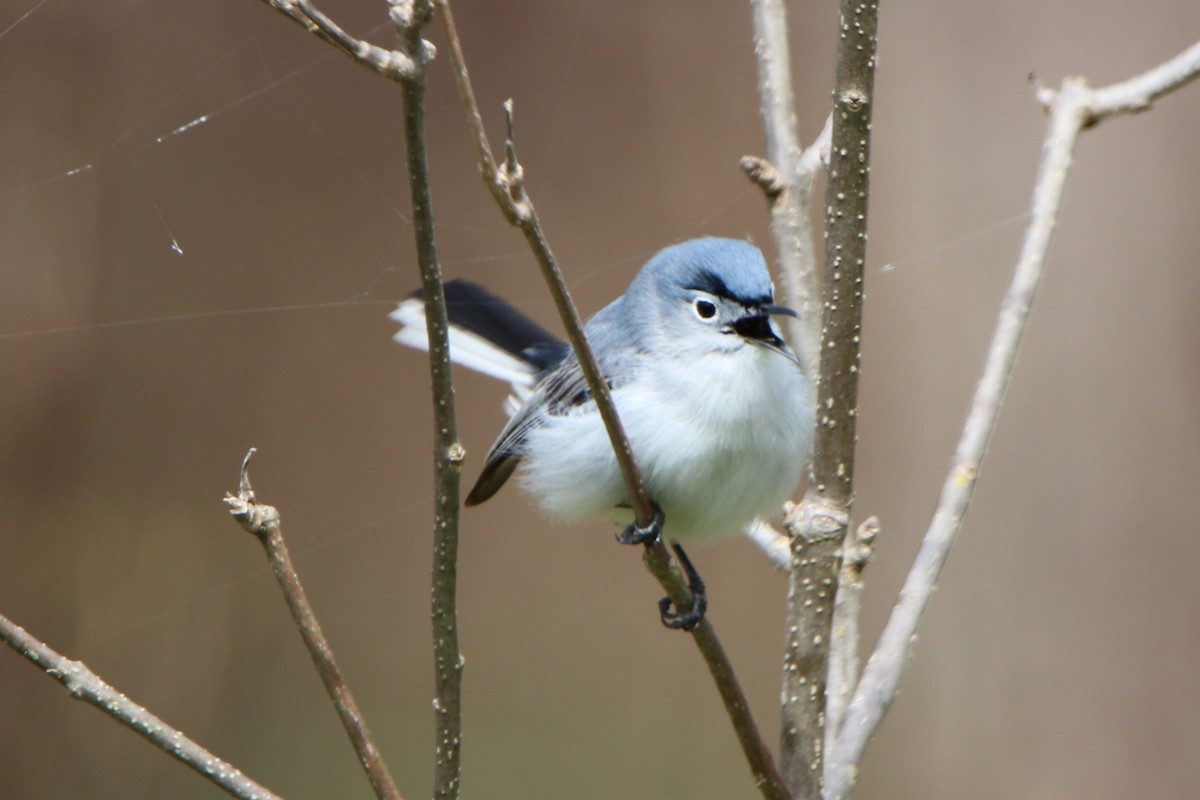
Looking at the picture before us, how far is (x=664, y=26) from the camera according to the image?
8.24 feet

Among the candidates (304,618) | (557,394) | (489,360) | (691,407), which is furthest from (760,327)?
(304,618)

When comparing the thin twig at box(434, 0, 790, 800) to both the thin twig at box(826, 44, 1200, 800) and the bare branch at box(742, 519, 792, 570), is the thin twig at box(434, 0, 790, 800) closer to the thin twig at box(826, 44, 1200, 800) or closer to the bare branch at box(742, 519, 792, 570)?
the thin twig at box(826, 44, 1200, 800)

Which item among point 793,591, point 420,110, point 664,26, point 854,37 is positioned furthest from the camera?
point 664,26

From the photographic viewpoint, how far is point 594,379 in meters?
0.99

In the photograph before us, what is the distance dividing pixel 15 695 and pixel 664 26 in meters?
1.88

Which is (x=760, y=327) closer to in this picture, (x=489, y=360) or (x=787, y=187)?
(x=787, y=187)

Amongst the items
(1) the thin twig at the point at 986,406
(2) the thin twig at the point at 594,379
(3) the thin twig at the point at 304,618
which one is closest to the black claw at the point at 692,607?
(2) the thin twig at the point at 594,379

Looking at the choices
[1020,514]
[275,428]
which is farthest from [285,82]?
[1020,514]

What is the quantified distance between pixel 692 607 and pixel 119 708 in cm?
58

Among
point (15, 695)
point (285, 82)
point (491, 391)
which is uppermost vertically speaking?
point (285, 82)

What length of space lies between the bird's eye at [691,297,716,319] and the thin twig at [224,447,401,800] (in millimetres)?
728

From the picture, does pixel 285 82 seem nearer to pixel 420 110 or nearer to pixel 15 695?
pixel 15 695

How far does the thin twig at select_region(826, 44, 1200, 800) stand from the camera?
Answer: 141cm

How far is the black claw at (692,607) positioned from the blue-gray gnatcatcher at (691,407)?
0.10 m
